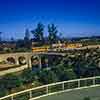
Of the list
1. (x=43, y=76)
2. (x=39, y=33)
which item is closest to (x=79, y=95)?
(x=43, y=76)

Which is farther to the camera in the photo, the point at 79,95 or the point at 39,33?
the point at 39,33

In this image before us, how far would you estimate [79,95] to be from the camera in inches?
409

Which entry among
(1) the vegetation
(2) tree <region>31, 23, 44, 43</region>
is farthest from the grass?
(2) tree <region>31, 23, 44, 43</region>

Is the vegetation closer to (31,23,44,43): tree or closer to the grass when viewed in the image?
the grass

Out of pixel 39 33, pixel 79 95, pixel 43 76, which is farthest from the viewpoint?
pixel 39 33

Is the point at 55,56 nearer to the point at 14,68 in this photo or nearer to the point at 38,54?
the point at 38,54

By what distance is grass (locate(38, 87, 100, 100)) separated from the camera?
10.1 m

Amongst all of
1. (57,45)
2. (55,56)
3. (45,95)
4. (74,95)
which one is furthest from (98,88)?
(57,45)

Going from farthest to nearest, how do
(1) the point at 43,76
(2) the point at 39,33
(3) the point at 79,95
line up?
(2) the point at 39,33 < (1) the point at 43,76 < (3) the point at 79,95

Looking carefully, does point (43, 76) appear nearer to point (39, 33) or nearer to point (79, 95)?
point (79, 95)

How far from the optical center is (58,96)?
34.1 feet

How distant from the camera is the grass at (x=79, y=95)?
10070mm

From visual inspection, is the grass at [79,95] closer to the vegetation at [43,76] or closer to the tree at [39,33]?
the vegetation at [43,76]

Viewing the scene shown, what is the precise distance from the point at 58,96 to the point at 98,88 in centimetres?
199
